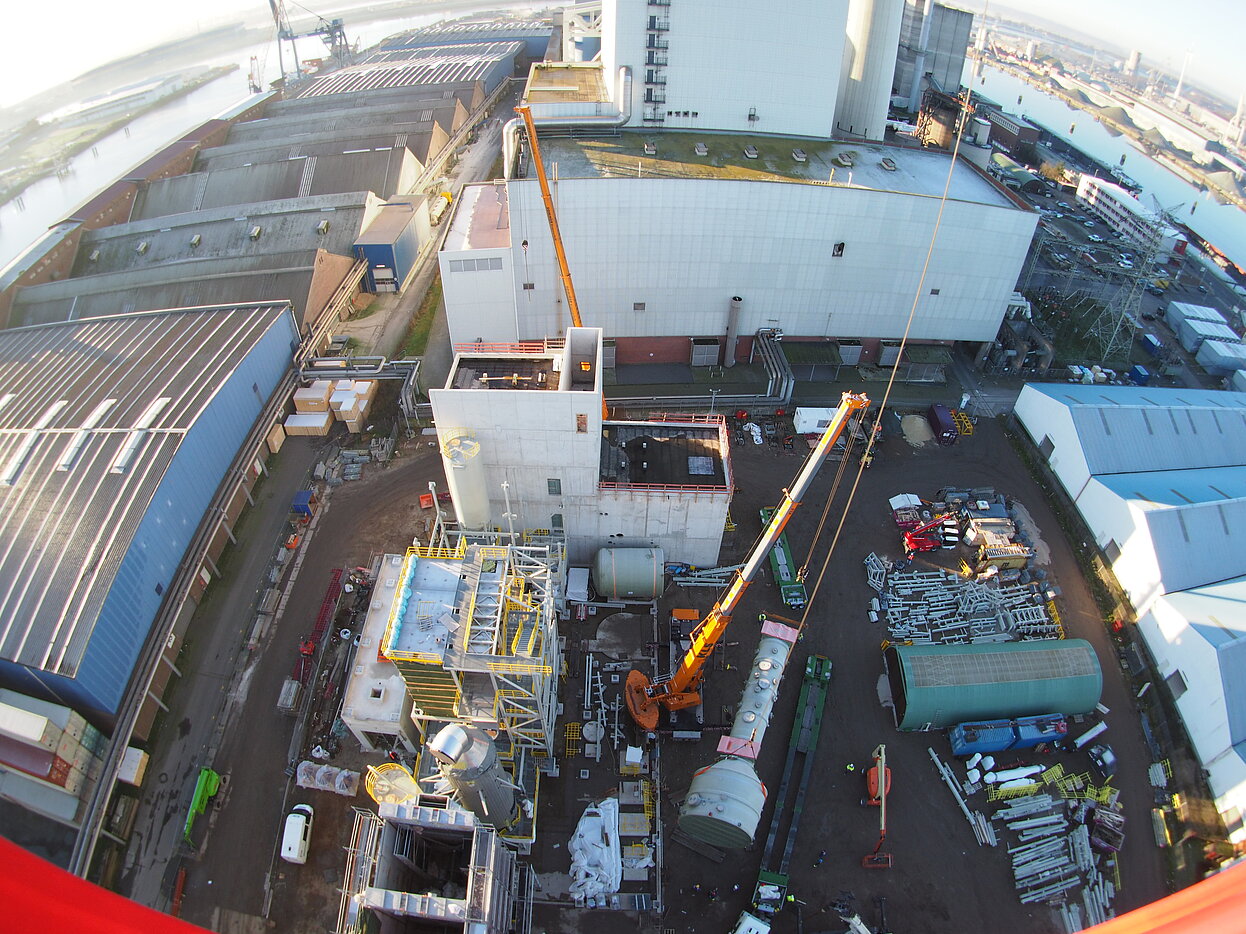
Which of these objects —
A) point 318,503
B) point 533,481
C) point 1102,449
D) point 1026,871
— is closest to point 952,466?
point 1102,449

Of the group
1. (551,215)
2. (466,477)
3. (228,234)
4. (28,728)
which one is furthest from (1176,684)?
(228,234)

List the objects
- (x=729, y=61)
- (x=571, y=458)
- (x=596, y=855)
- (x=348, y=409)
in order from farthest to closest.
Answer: (x=729, y=61), (x=348, y=409), (x=571, y=458), (x=596, y=855)

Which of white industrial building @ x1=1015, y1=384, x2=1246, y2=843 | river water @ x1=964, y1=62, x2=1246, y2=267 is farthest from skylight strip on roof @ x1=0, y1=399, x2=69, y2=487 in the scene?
river water @ x1=964, y1=62, x2=1246, y2=267

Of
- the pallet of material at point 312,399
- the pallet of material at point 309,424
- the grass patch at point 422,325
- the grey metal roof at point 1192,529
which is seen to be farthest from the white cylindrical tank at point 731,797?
the grass patch at point 422,325

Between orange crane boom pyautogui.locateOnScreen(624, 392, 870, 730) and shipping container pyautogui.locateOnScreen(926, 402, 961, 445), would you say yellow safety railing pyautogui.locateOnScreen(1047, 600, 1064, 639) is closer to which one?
shipping container pyautogui.locateOnScreen(926, 402, 961, 445)

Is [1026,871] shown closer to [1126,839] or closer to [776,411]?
[1126,839]

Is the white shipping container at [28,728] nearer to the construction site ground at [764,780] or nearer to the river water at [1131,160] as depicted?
the construction site ground at [764,780]

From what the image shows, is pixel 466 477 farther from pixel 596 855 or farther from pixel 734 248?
pixel 734 248
